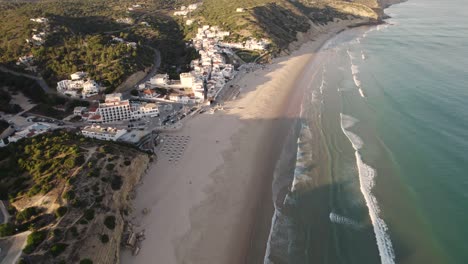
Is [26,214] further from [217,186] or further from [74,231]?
[217,186]

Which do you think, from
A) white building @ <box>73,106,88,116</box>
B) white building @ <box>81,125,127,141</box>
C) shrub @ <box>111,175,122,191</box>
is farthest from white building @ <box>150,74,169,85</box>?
shrub @ <box>111,175,122,191</box>

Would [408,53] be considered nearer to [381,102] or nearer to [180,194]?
[381,102]

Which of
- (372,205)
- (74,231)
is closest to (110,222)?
(74,231)

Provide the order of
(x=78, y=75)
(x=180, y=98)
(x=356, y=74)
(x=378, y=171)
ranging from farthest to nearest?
(x=356, y=74) → (x=78, y=75) → (x=180, y=98) → (x=378, y=171)

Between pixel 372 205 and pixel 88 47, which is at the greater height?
pixel 88 47

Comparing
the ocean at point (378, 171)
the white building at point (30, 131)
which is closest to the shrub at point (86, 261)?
the ocean at point (378, 171)

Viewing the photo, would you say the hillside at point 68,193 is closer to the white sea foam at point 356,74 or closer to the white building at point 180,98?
the white building at point 180,98

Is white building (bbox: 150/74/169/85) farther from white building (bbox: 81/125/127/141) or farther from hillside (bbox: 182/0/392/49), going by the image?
hillside (bbox: 182/0/392/49)
